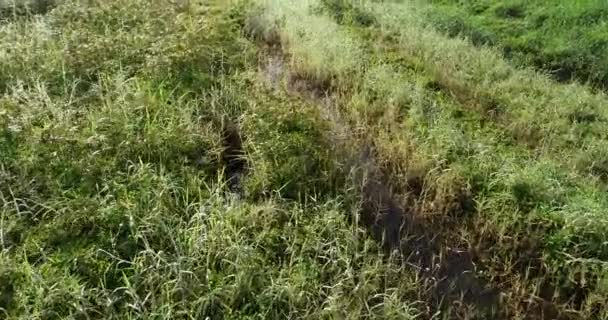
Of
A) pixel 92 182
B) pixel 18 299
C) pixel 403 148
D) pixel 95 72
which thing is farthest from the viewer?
pixel 95 72

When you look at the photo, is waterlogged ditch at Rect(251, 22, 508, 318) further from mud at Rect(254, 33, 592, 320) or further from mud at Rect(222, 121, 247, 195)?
mud at Rect(222, 121, 247, 195)

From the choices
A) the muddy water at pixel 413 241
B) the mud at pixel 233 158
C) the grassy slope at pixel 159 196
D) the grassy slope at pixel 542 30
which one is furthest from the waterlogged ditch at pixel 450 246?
the grassy slope at pixel 542 30

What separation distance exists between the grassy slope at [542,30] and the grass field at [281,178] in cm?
33

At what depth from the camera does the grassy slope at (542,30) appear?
23.6 feet

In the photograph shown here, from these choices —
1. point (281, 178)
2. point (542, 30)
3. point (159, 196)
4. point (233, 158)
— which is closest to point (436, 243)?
point (281, 178)

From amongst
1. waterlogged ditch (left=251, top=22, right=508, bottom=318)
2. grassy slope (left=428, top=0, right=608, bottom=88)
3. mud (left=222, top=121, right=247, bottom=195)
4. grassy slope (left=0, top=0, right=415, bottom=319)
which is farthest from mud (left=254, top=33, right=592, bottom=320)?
grassy slope (left=428, top=0, right=608, bottom=88)

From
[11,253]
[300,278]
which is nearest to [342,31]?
[300,278]

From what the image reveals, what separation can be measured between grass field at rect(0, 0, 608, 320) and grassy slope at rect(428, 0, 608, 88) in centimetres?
33

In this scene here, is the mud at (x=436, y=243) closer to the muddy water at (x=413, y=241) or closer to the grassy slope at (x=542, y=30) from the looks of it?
the muddy water at (x=413, y=241)

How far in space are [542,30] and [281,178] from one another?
5236mm

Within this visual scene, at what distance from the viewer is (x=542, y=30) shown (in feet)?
25.5

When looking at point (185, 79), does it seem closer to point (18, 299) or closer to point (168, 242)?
point (168, 242)

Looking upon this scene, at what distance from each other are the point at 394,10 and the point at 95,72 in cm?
476

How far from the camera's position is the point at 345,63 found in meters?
6.54
